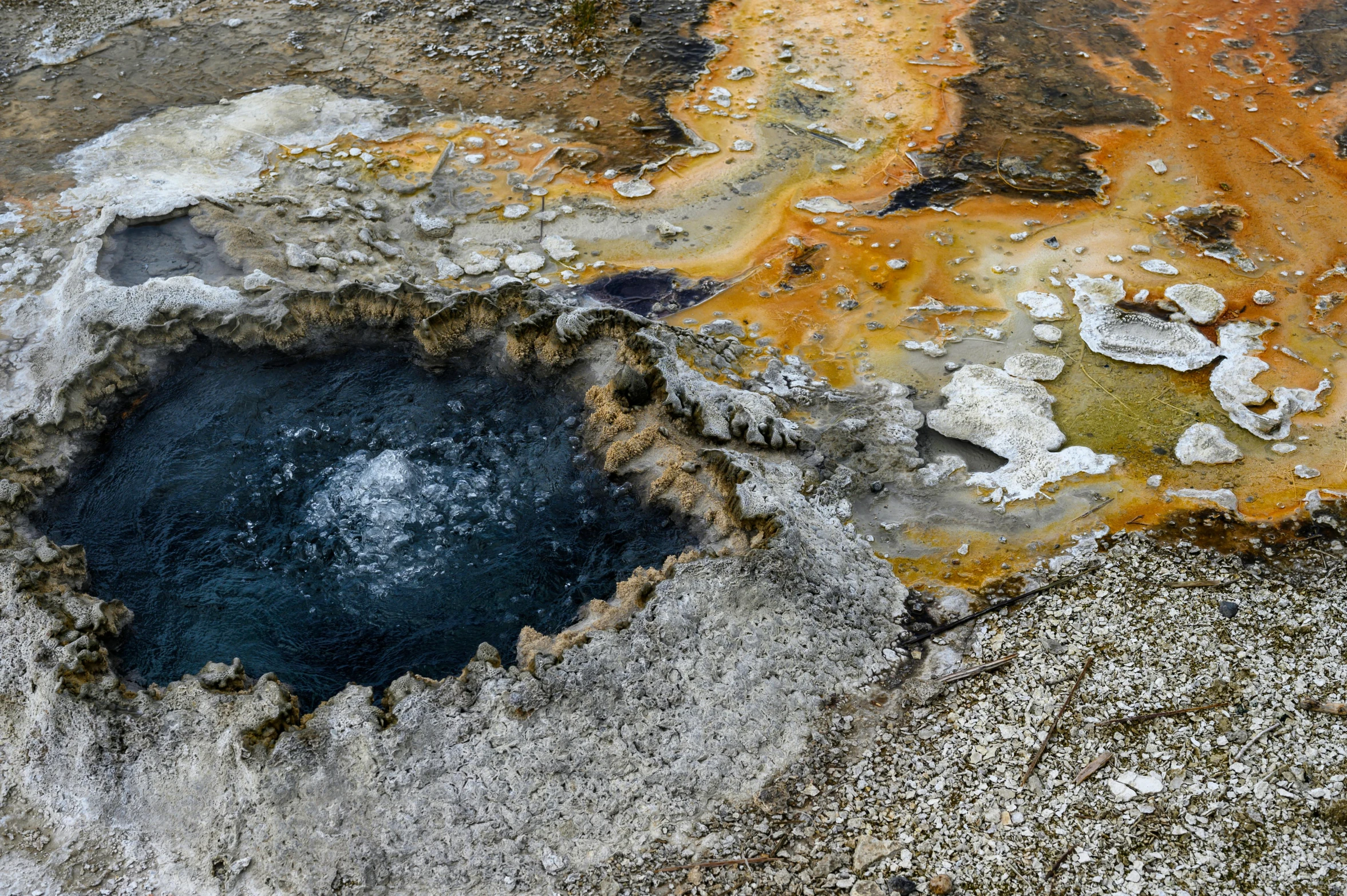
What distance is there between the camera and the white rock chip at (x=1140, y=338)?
8.12 meters

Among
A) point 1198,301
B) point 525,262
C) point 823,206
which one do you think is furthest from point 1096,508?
point 525,262

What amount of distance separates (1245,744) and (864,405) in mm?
3419

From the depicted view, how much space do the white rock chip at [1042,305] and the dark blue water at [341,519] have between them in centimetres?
387

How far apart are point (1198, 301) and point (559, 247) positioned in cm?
555

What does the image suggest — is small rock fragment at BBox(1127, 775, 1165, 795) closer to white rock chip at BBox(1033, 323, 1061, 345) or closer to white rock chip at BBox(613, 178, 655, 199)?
white rock chip at BBox(1033, 323, 1061, 345)

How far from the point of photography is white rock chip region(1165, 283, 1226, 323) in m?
8.45

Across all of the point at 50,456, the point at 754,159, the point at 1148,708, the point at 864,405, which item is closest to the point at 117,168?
the point at 50,456

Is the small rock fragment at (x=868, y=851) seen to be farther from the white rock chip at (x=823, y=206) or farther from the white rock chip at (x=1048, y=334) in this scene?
the white rock chip at (x=823, y=206)

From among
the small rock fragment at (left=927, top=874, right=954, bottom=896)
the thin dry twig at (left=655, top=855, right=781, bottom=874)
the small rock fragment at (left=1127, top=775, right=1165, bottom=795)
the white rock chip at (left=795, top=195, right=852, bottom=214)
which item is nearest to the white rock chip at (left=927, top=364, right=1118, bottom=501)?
the small rock fragment at (left=1127, top=775, right=1165, bottom=795)

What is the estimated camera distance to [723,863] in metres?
5.21

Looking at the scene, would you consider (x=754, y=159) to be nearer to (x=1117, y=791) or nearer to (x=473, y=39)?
(x=473, y=39)

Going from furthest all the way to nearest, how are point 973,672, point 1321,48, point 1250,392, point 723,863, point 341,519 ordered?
1. point 1321,48
2. point 1250,392
3. point 341,519
4. point 973,672
5. point 723,863

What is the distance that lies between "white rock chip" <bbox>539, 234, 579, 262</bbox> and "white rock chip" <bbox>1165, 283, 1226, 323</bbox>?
205 inches

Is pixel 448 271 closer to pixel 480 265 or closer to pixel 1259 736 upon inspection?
pixel 480 265
